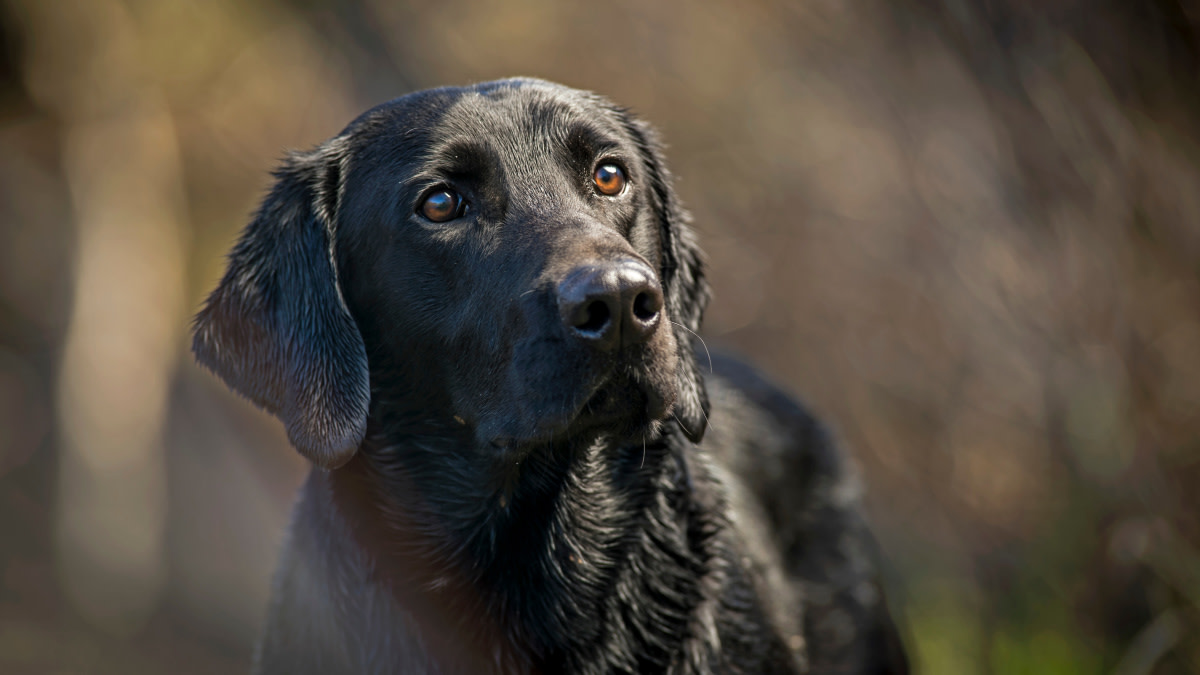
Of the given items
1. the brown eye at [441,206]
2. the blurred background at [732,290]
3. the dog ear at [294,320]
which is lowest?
the blurred background at [732,290]

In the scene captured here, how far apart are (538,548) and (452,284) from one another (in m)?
0.76

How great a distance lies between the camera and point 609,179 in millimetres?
2615

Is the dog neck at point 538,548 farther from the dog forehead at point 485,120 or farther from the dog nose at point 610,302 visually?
the dog forehead at point 485,120

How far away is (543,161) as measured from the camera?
2.46 m

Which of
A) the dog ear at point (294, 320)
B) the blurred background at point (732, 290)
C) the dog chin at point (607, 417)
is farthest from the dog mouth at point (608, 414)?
the blurred background at point (732, 290)

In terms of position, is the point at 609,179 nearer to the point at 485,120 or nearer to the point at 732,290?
the point at 485,120

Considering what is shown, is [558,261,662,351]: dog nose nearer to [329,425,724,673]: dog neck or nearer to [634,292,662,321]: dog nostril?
[634,292,662,321]: dog nostril

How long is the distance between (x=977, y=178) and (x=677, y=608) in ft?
9.91

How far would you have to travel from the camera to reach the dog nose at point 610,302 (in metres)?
1.94

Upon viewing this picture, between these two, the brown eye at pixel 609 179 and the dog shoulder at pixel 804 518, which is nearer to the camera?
the brown eye at pixel 609 179

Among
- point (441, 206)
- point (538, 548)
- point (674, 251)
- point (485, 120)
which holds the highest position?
point (485, 120)

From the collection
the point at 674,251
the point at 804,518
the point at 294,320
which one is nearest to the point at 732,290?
the point at 804,518

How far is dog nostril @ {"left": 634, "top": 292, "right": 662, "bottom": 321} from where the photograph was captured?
1996mm

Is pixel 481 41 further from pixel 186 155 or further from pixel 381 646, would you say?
pixel 381 646
